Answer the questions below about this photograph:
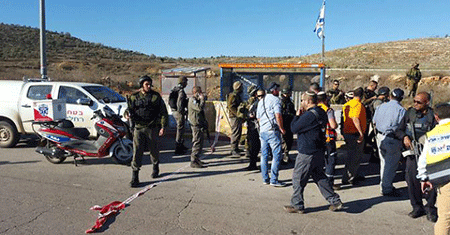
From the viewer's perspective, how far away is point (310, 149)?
471 cm

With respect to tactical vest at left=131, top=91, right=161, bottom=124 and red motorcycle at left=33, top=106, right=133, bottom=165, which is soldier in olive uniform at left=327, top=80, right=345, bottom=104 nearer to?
tactical vest at left=131, top=91, right=161, bottom=124

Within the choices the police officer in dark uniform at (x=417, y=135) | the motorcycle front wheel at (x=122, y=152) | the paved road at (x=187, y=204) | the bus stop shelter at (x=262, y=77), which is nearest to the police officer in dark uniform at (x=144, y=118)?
the paved road at (x=187, y=204)

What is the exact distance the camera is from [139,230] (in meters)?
4.40

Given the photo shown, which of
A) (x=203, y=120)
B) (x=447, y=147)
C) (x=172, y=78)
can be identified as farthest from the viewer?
(x=172, y=78)

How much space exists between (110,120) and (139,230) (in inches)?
143

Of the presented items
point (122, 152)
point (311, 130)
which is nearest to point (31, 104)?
point (122, 152)

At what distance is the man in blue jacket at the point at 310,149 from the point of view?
4680 millimetres

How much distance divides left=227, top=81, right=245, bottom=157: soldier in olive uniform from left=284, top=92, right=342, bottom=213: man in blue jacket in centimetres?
294

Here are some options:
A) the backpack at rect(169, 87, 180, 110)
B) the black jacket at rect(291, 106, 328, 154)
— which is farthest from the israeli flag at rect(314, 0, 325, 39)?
the black jacket at rect(291, 106, 328, 154)

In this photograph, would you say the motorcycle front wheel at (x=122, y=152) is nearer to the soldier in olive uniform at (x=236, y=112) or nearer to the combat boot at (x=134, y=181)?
the combat boot at (x=134, y=181)

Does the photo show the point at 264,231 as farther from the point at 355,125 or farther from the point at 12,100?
the point at 12,100

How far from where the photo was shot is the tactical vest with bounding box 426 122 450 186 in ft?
10.3

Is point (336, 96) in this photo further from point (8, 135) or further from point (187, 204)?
point (8, 135)

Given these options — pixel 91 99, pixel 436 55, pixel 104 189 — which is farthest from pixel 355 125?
pixel 436 55
